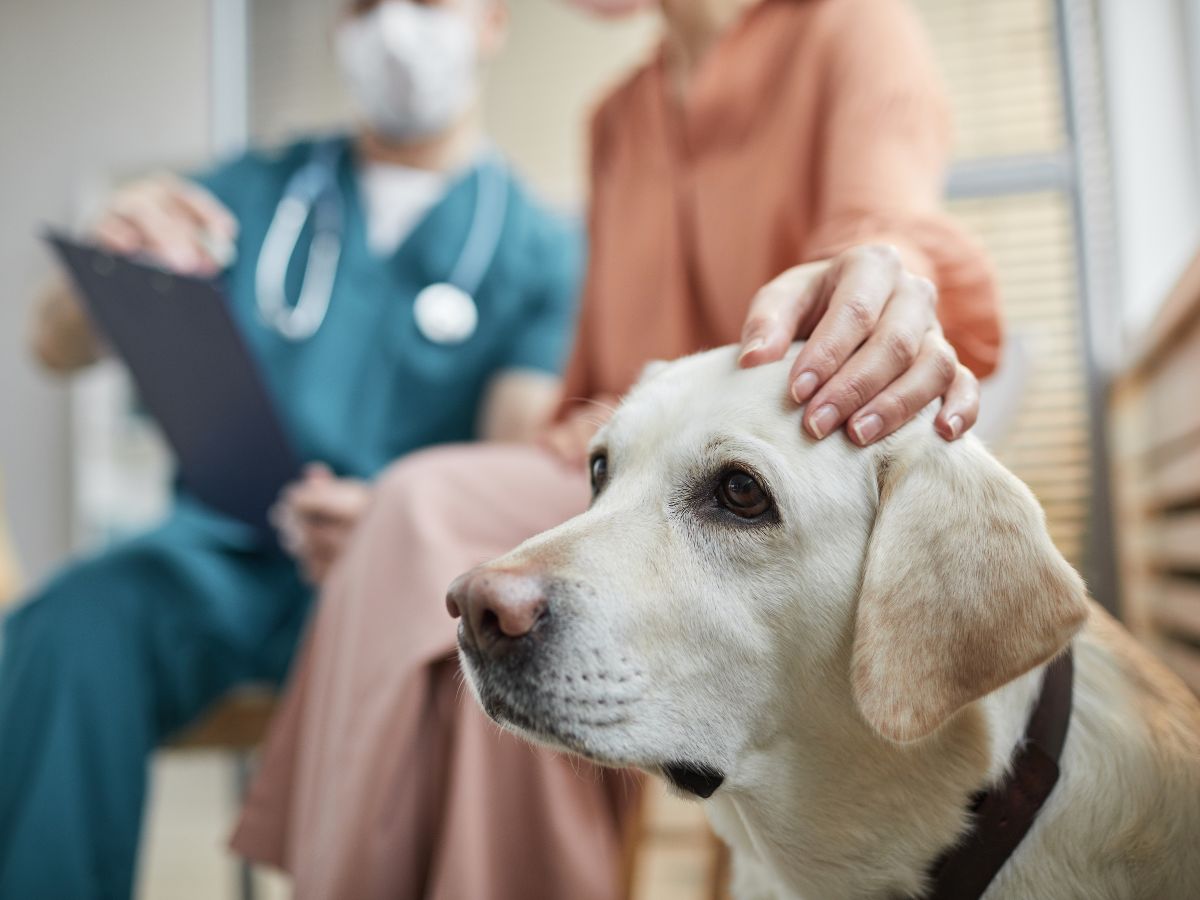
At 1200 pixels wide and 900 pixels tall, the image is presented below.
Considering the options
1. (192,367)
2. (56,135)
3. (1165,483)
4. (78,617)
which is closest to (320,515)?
(192,367)

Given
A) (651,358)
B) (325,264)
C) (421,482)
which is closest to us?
(421,482)

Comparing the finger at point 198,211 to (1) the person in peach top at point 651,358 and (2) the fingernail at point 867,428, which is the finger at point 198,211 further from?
(2) the fingernail at point 867,428

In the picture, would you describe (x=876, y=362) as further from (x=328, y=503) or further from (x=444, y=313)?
(x=444, y=313)

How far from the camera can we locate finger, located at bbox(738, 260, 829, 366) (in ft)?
2.10

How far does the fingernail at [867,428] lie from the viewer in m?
0.60

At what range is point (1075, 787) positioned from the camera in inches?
24.7

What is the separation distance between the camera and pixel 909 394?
1.94ft

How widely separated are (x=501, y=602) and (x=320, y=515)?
0.70 metres

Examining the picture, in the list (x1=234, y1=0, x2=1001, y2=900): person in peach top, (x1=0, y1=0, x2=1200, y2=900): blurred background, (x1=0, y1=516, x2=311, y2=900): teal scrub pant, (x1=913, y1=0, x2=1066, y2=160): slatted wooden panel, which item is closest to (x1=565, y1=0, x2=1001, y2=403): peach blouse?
(x1=234, y1=0, x2=1001, y2=900): person in peach top

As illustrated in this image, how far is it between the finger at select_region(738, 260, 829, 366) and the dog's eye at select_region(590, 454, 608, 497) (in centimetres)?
17

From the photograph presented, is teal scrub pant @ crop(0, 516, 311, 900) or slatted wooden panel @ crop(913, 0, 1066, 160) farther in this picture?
slatted wooden panel @ crop(913, 0, 1066, 160)

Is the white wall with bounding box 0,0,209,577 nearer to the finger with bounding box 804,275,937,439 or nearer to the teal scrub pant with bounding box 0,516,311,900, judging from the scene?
the teal scrub pant with bounding box 0,516,311,900

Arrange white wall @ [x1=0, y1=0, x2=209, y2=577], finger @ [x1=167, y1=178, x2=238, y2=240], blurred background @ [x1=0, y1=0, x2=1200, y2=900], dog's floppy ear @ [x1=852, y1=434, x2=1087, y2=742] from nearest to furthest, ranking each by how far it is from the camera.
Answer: dog's floppy ear @ [x1=852, y1=434, x2=1087, y2=742] < blurred background @ [x1=0, y1=0, x2=1200, y2=900] < finger @ [x1=167, y1=178, x2=238, y2=240] < white wall @ [x1=0, y1=0, x2=209, y2=577]

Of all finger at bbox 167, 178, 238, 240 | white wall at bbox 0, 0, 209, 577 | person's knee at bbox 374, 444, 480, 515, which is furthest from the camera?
white wall at bbox 0, 0, 209, 577
